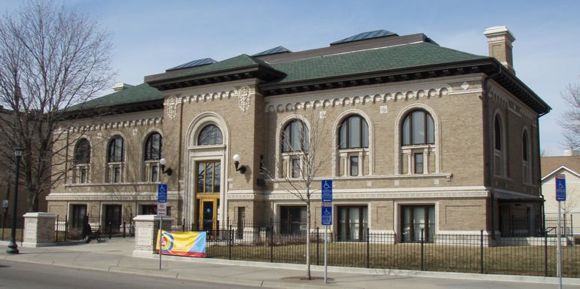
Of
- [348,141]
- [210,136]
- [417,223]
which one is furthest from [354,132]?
[210,136]

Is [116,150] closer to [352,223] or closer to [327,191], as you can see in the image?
[352,223]

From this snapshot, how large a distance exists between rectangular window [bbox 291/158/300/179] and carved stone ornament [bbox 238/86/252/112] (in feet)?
12.9

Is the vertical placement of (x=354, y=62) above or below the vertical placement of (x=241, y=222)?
above

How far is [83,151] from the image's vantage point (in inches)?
1747

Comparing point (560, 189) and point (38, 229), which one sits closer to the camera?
point (560, 189)

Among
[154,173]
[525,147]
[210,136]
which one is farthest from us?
[154,173]

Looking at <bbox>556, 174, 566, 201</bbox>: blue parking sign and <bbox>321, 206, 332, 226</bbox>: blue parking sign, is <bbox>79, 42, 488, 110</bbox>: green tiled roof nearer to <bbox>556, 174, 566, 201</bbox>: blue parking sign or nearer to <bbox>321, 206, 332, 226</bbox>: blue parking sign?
<bbox>556, 174, 566, 201</bbox>: blue parking sign

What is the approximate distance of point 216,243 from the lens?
29.0 meters

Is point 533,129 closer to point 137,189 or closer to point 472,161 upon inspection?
point 472,161

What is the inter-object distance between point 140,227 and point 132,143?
15.7 metres

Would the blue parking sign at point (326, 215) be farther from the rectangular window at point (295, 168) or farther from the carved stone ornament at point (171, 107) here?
the carved stone ornament at point (171, 107)

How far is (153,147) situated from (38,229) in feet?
34.1

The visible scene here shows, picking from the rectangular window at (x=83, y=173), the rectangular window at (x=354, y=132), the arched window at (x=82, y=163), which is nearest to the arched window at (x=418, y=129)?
the rectangular window at (x=354, y=132)

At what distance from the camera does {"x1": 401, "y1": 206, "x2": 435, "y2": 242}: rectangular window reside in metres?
30.7
